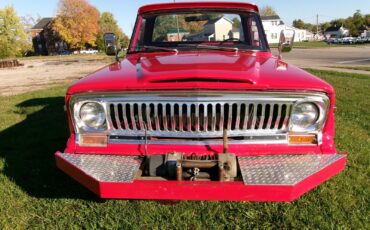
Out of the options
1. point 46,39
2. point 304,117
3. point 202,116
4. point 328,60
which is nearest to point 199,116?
point 202,116

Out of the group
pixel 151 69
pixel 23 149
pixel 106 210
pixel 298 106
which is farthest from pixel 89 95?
pixel 23 149

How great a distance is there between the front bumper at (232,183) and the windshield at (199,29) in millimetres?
1891

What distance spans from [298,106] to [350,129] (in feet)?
10.6

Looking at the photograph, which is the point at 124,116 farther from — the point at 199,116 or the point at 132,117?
the point at 199,116

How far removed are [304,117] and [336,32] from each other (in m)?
106

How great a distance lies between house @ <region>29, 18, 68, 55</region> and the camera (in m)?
78.5

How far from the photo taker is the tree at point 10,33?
39.3 m

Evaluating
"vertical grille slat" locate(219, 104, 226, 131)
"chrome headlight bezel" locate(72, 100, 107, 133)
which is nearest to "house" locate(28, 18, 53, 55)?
"chrome headlight bezel" locate(72, 100, 107, 133)

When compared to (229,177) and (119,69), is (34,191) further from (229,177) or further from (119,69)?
(229,177)

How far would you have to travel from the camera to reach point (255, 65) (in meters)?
2.93

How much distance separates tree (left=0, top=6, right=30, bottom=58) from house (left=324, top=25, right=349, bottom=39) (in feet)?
255

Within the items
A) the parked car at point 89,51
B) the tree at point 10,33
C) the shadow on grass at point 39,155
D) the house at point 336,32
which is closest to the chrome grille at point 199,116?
the shadow on grass at point 39,155

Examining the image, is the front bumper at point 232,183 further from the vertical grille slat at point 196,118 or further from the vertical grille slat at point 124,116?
the vertical grille slat at point 196,118

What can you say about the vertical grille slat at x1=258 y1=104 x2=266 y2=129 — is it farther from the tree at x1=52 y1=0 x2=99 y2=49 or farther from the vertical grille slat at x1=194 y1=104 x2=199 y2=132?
the tree at x1=52 y1=0 x2=99 y2=49
